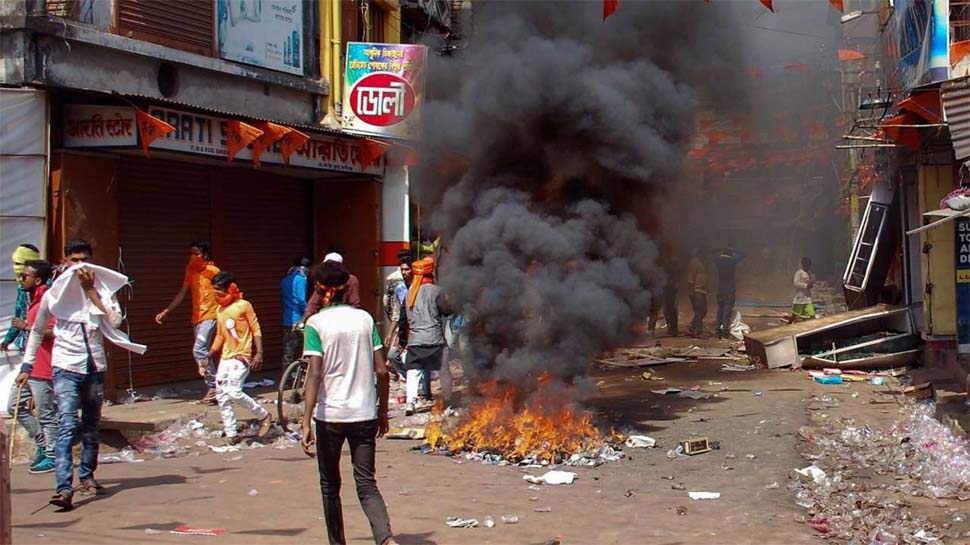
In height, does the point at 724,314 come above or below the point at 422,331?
below

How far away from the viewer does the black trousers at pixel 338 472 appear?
17.3 ft

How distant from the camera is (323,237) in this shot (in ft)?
51.3

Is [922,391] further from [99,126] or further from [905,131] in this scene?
[99,126]

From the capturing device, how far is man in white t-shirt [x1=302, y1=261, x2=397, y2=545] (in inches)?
207

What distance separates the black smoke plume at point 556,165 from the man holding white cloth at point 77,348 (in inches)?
A: 127

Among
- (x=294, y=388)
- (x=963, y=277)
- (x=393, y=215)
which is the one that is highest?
(x=393, y=215)

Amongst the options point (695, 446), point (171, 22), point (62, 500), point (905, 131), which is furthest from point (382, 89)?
point (62, 500)

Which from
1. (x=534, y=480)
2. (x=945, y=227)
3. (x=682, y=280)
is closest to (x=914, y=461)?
(x=534, y=480)

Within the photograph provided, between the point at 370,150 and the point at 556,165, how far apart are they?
6.03 m

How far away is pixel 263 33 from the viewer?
45.8 ft

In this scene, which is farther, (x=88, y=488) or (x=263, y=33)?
(x=263, y=33)

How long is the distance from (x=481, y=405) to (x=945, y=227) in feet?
22.4

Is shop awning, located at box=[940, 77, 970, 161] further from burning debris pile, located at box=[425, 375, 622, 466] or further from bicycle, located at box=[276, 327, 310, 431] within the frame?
bicycle, located at box=[276, 327, 310, 431]

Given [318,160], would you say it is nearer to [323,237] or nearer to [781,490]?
[323,237]
